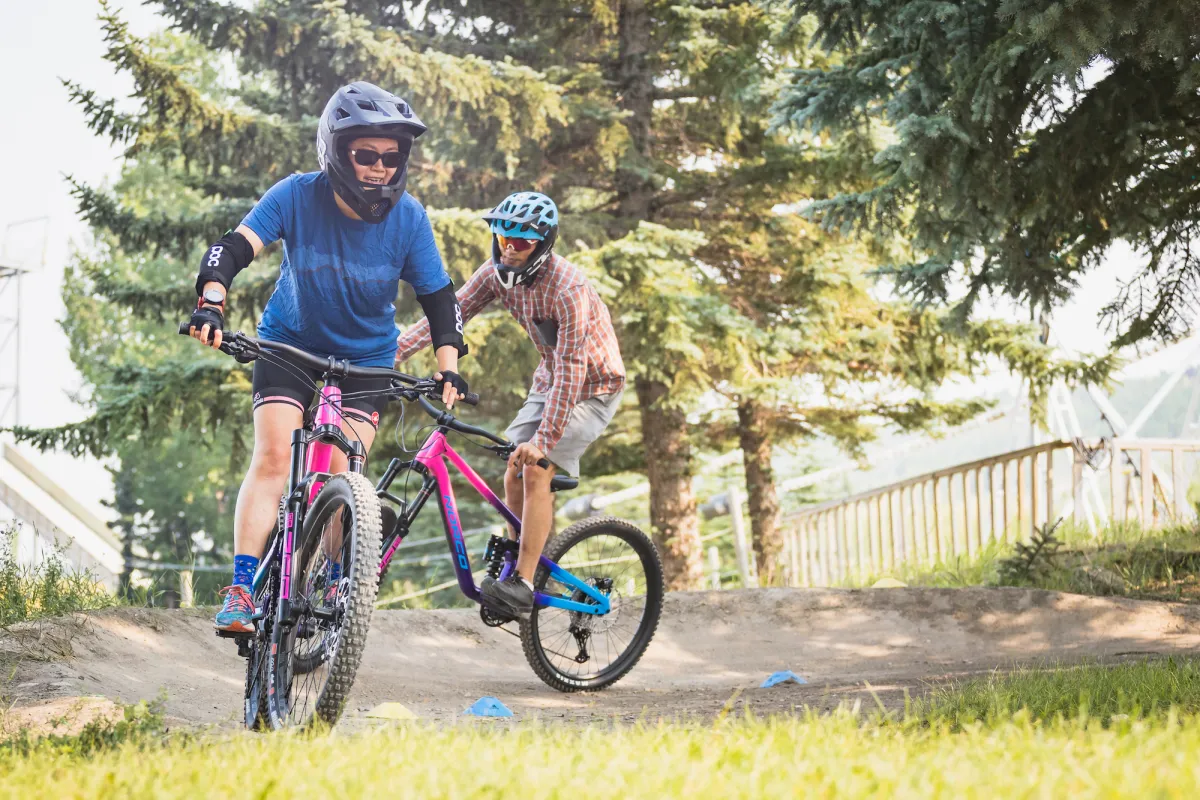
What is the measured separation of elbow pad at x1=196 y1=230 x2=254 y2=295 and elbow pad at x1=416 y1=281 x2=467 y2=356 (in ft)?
2.31

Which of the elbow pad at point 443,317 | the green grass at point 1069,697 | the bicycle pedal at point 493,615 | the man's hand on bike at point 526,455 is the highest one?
the elbow pad at point 443,317

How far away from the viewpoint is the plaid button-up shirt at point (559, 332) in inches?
190

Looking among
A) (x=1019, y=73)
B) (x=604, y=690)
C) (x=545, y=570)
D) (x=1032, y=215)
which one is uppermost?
(x=1019, y=73)

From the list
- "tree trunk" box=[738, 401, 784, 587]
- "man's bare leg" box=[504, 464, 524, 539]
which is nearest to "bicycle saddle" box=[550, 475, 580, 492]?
"man's bare leg" box=[504, 464, 524, 539]

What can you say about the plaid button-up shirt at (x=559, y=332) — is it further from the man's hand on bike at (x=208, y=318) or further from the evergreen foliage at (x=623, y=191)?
the evergreen foliage at (x=623, y=191)

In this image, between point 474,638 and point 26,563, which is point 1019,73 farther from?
point 26,563

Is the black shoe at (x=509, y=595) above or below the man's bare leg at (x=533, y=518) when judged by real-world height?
below

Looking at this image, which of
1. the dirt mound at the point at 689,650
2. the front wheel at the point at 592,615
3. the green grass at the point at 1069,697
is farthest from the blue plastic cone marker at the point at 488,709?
the green grass at the point at 1069,697

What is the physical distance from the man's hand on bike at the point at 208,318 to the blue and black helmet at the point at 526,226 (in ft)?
4.52

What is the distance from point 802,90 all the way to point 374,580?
428 centimetres

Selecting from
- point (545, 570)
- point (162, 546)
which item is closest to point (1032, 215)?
point (545, 570)

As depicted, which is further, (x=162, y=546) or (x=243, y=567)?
(x=162, y=546)

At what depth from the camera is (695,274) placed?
10.9 metres

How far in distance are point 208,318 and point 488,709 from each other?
1.92 metres
